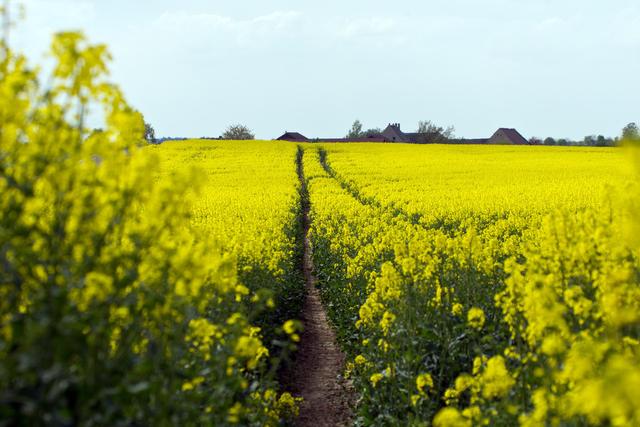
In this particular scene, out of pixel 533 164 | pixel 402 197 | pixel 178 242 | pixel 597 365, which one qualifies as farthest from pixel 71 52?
pixel 533 164

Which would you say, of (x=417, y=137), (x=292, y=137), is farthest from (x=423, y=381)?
(x=417, y=137)

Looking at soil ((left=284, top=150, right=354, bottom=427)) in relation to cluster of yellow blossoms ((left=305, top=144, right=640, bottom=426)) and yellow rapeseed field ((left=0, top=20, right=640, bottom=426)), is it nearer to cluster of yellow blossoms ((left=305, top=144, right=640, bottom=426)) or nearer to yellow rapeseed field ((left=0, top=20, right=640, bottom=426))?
cluster of yellow blossoms ((left=305, top=144, right=640, bottom=426))

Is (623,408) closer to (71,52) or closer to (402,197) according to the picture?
(71,52)

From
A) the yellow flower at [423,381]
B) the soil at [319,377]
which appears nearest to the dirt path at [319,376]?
the soil at [319,377]

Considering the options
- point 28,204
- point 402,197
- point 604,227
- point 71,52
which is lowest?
point 402,197

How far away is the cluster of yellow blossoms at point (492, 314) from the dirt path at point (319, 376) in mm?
491

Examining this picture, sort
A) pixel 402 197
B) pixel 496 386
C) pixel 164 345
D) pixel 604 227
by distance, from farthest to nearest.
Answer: pixel 402 197 < pixel 604 227 < pixel 496 386 < pixel 164 345

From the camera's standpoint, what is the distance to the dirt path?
9.88m

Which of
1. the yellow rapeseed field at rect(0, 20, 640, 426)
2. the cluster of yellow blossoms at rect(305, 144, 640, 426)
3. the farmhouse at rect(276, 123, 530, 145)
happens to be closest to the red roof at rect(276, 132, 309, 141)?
the farmhouse at rect(276, 123, 530, 145)

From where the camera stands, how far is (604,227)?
206 inches

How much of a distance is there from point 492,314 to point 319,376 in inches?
152

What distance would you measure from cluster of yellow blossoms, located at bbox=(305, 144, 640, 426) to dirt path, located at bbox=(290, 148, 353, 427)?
0.49 meters

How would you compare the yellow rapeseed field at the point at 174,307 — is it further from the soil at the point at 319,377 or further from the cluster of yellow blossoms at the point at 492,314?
the soil at the point at 319,377

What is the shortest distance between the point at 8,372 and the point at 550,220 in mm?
3806
